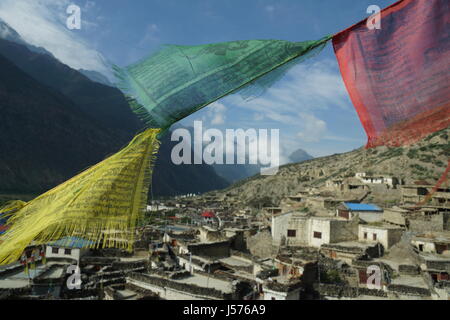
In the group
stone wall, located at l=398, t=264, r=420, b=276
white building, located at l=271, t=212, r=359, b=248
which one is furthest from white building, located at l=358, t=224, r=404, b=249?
stone wall, located at l=398, t=264, r=420, b=276

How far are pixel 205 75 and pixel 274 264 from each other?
45.2 ft

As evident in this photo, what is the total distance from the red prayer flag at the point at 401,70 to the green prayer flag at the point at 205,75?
30 centimetres

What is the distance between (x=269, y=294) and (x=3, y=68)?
3168 inches

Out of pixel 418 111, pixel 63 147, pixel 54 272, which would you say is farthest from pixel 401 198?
pixel 63 147

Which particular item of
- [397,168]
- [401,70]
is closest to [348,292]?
[401,70]

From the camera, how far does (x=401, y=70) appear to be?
2604mm

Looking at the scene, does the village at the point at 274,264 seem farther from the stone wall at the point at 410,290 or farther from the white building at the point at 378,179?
the white building at the point at 378,179

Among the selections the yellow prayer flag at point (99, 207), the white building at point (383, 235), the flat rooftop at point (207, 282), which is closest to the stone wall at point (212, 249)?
the flat rooftop at point (207, 282)

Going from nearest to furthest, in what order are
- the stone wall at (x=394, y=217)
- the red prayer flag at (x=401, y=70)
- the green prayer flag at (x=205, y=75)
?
the red prayer flag at (x=401, y=70) → the green prayer flag at (x=205, y=75) → the stone wall at (x=394, y=217)

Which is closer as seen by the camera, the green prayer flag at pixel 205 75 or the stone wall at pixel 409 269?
the green prayer flag at pixel 205 75

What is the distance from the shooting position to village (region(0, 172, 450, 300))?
36.7 ft

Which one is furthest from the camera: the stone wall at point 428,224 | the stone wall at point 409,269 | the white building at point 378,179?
the white building at point 378,179

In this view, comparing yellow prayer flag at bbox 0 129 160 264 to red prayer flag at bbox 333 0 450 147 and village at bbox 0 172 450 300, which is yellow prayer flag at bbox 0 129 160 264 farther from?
village at bbox 0 172 450 300

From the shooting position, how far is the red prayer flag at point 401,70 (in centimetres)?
247
